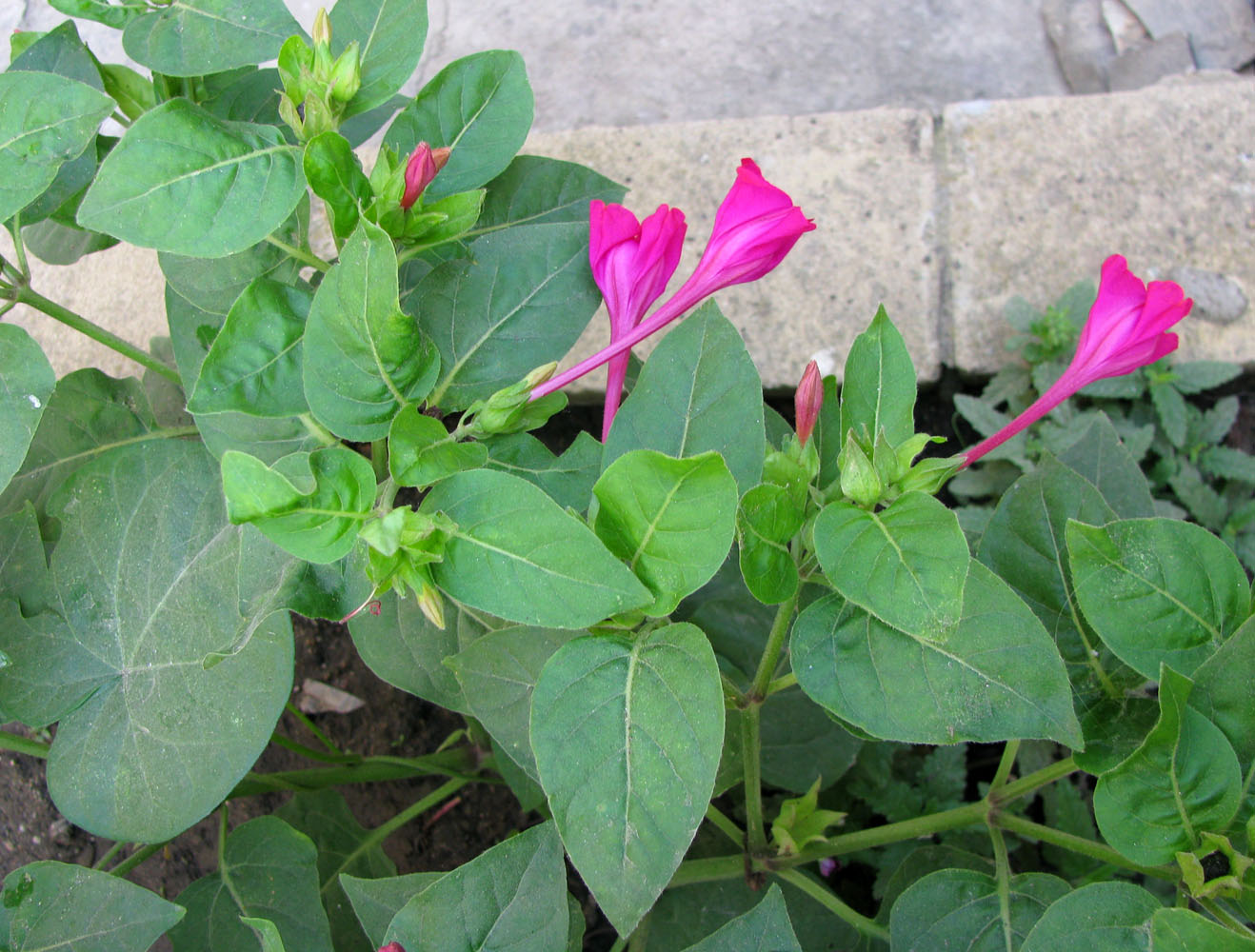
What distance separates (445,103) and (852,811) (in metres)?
1.17

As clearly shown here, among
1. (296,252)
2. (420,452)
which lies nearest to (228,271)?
(296,252)

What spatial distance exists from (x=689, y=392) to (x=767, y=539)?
157 mm

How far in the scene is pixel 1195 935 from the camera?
70 centimetres

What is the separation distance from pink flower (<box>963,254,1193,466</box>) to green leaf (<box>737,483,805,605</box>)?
0.24m

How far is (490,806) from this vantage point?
1.56 m

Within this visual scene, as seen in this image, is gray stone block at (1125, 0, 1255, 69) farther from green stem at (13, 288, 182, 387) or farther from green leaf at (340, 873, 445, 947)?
green leaf at (340, 873, 445, 947)

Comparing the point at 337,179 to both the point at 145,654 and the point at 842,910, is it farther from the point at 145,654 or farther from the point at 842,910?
the point at 842,910

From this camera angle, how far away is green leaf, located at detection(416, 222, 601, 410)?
0.92 m

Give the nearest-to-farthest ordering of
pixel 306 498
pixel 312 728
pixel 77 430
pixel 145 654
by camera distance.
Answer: pixel 306 498, pixel 145 654, pixel 77 430, pixel 312 728

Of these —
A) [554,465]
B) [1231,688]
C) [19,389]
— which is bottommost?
[1231,688]

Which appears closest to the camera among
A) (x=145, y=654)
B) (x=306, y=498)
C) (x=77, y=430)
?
(x=306, y=498)

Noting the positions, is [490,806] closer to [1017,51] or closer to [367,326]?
[367,326]

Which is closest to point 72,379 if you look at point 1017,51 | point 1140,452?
point 1140,452

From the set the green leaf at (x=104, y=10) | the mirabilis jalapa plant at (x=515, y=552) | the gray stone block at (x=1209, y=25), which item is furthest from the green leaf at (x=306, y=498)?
the gray stone block at (x=1209, y=25)
